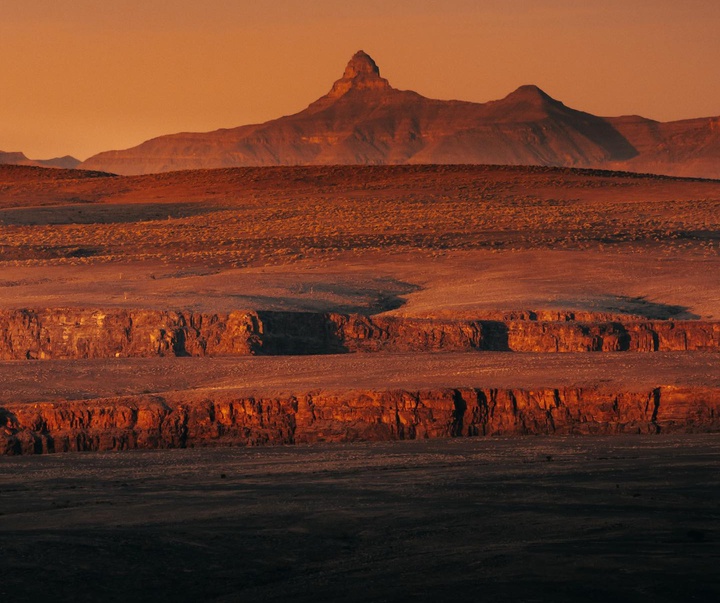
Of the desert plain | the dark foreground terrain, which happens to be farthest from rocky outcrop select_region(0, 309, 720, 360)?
the dark foreground terrain

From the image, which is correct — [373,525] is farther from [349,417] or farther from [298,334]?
[298,334]

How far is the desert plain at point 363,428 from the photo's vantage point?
42.9ft

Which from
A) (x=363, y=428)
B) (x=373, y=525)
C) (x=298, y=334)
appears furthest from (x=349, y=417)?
(x=298, y=334)

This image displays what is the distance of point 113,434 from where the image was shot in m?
21.6

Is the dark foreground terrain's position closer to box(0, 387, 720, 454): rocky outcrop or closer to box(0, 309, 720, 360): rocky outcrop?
box(0, 387, 720, 454): rocky outcrop

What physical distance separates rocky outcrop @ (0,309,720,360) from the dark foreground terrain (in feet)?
31.8

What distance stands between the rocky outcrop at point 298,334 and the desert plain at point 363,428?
0.21 feet

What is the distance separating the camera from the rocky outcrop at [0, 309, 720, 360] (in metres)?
29.6

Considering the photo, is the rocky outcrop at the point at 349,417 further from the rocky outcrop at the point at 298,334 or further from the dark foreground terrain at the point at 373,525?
the rocky outcrop at the point at 298,334

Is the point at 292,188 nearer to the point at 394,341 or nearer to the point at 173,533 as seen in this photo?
the point at 394,341

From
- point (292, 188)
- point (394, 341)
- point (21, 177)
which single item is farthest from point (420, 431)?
point (21, 177)

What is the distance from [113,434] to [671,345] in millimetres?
12697

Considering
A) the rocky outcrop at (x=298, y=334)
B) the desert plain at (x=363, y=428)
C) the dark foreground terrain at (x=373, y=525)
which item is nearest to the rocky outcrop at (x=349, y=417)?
the desert plain at (x=363, y=428)

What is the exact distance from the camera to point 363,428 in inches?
851
